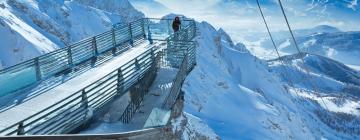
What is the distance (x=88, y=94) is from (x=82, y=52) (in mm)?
8030

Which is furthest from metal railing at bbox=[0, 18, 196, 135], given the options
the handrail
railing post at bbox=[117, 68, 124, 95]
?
the handrail

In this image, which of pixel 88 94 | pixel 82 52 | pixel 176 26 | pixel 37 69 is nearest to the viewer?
pixel 88 94

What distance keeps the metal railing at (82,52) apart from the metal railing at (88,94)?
0.19 feet

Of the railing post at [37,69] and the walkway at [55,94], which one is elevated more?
the railing post at [37,69]

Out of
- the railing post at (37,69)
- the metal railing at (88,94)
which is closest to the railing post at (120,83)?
the metal railing at (88,94)

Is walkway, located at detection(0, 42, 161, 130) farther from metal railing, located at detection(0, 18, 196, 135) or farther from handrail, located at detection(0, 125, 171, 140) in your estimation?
handrail, located at detection(0, 125, 171, 140)

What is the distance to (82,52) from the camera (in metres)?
24.5

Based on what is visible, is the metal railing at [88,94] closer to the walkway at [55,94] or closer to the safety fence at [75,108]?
the safety fence at [75,108]

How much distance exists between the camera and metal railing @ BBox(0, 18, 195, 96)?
1807 centimetres

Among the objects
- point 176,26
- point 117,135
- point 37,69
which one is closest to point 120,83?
point 37,69

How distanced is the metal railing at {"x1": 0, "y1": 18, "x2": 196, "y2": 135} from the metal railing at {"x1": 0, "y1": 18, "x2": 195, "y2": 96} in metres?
0.06

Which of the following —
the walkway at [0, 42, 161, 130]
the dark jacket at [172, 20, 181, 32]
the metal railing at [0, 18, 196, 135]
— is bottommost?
the walkway at [0, 42, 161, 130]

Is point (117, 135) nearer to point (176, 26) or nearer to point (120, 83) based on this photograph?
point (120, 83)

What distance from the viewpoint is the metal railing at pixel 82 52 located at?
18.1m
